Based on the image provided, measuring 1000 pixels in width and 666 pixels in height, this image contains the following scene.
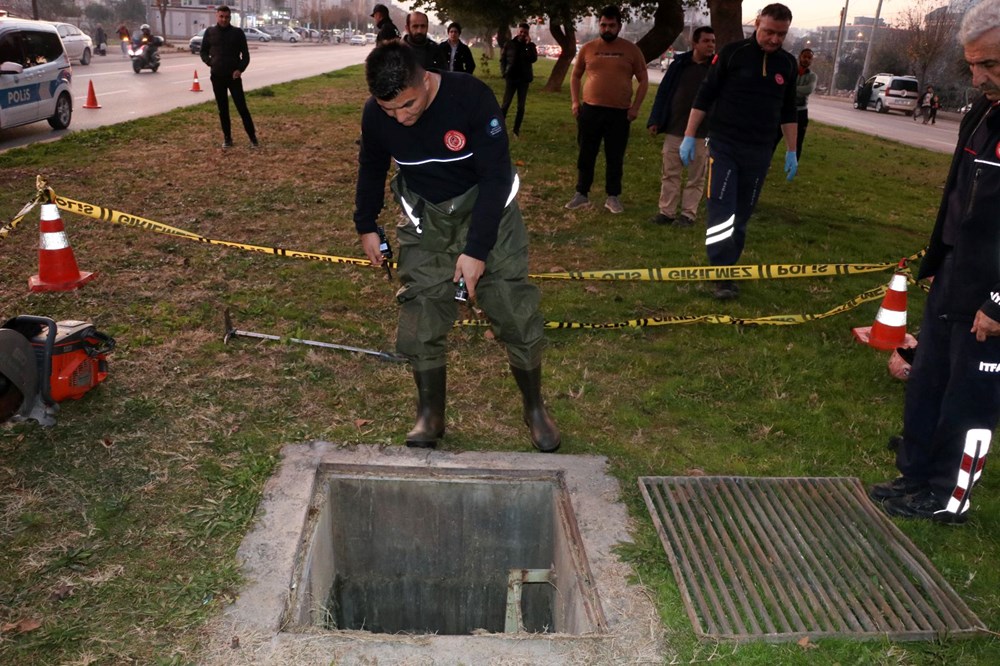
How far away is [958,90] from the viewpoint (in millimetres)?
45469

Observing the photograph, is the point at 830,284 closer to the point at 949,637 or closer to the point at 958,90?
the point at 949,637

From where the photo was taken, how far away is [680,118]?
830 centimetres

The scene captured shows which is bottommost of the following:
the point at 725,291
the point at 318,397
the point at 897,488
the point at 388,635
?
the point at 388,635

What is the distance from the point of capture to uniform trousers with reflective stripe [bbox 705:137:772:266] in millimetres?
6012

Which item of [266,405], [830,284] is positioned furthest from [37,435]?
[830,284]

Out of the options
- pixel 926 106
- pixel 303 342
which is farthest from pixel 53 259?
pixel 926 106

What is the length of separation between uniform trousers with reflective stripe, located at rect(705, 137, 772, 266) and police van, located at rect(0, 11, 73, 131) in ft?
35.9

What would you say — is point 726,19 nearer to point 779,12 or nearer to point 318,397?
point 779,12

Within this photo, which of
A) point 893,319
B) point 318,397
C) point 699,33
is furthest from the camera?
point 699,33

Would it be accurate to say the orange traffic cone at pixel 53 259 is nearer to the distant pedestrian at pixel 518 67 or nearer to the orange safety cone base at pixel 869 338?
the orange safety cone base at pixel 869 338

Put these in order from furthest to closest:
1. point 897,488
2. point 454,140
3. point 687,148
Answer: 1. point 687,148
2. point 897,488
3. point 454,140

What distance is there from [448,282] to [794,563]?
75.5 inches

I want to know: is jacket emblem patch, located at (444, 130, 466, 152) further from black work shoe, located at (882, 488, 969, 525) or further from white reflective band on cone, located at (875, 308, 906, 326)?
white reflective band on cone, located at (875, 308, 906, 326)

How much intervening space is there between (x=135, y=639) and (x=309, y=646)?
1.93 ft
